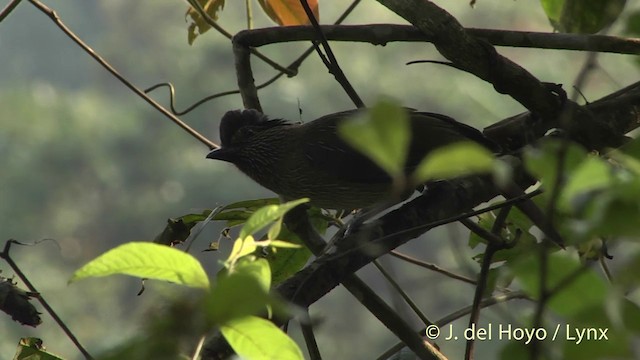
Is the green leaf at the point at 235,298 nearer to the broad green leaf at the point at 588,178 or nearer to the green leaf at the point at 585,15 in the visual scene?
the broad green leaf at the point at 588,178

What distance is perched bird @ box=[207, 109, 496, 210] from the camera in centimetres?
199

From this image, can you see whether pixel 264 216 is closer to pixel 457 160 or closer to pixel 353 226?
pixel 457 160

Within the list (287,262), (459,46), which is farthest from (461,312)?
(459,46)

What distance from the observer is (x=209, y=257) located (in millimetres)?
8797

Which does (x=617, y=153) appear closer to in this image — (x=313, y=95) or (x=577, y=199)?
(x=577, y=199)

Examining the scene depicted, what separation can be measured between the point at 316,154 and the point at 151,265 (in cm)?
166

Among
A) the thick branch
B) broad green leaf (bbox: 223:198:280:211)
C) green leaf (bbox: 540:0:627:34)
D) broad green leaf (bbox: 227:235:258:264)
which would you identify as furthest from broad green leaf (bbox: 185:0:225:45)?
broad green leaf (bbox: 227:235:258:264)

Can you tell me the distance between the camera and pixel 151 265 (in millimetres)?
527

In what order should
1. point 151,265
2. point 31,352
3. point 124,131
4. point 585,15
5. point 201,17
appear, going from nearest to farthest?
point 151,265
point 31,352
point 585,15
point 201,17
point 124,131

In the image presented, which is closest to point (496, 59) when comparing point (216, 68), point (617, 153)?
point (617, 153)

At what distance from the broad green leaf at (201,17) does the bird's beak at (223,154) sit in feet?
1.13

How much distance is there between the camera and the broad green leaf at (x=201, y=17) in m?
1.87

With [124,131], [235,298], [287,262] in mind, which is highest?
[124,131]

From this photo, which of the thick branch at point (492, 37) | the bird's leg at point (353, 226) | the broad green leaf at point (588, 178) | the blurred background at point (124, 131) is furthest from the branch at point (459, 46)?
the blurred background at point (124, 131)
